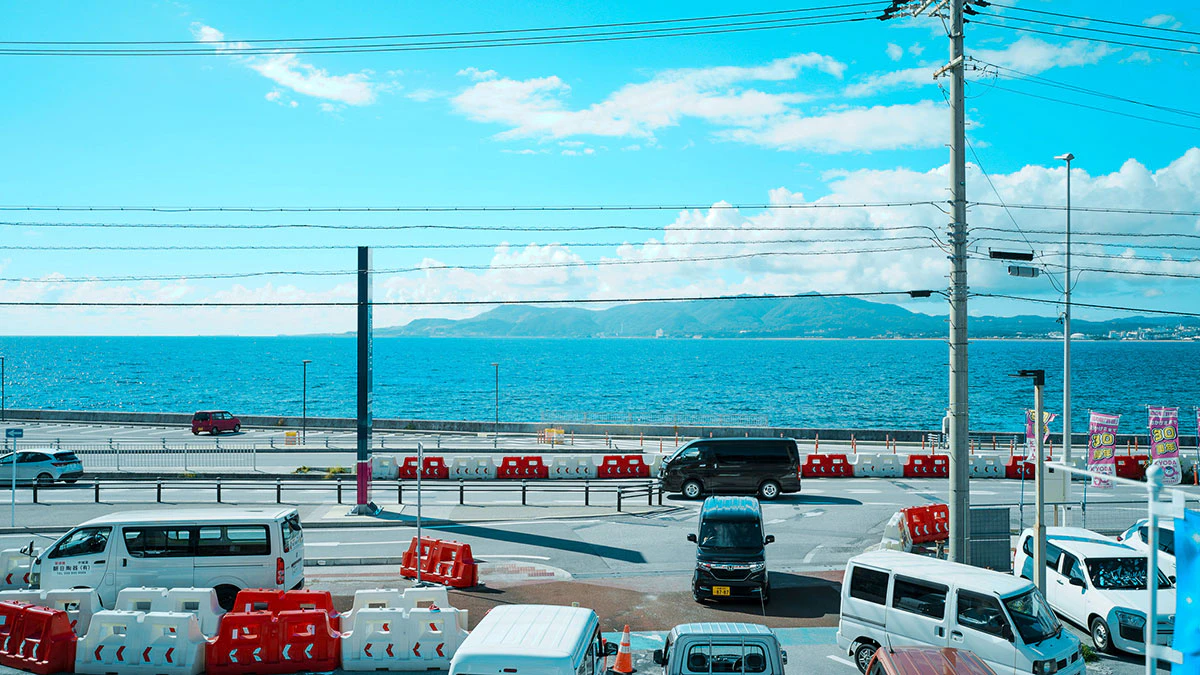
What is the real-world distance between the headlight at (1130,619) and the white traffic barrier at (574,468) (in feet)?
76.2

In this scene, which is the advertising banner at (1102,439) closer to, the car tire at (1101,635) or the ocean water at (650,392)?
the car tire at (1101,635)

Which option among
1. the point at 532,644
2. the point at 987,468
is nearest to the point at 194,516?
the point at 532,644

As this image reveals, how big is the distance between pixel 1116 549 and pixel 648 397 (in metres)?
109

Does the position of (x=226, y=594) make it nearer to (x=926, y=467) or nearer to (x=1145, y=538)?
(x=1145, y=538)

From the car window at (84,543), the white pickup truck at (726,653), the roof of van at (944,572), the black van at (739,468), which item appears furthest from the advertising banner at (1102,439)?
the car window at (84,543)

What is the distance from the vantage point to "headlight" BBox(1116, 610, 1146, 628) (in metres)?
12.9

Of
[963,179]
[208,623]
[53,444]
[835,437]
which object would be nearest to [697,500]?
[963,179]

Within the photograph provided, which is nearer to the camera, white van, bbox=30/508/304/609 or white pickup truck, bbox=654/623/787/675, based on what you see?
white pickup truck, bbox=654/623/787/675

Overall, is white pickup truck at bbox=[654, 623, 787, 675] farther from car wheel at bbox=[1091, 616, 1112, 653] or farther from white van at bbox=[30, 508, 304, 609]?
→ white van at bbox=[30, 508, 304, 609]

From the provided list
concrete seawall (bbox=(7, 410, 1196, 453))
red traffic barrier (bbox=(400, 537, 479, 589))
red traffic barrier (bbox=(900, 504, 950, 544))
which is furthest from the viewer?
concrete seawall (bbox=(7, 410, 1196, 453))

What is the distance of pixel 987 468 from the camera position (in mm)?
35031

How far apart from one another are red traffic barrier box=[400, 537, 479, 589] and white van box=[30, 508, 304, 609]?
3366mm

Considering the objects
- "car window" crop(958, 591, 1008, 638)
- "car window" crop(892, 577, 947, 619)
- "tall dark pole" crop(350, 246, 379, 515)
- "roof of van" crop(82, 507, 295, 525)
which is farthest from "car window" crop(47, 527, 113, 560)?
"car window" crop(958, 591, 1008, 638)

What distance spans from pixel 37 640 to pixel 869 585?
40.4ft
